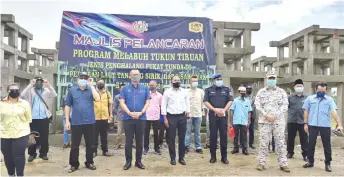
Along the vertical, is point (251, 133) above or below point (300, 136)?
below

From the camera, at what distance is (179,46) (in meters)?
9.09

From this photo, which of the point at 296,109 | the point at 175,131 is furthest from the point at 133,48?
the point at 296,109

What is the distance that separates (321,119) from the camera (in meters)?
6.03

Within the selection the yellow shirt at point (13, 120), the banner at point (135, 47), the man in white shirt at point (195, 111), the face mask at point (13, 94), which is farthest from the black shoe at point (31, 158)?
the man in white shirt at point (195, 111)

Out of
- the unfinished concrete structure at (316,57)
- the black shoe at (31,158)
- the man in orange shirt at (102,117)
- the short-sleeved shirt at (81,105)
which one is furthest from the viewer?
the unfinished concrete structure at (316,57)

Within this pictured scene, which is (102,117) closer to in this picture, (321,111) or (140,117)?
(140,117)

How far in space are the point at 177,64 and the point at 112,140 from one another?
8.95ft

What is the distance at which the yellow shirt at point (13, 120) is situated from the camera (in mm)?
4656

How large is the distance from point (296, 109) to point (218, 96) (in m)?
1.86

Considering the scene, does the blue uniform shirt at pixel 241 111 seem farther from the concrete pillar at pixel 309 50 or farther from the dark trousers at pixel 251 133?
the concrete pillar at pixel 309 50

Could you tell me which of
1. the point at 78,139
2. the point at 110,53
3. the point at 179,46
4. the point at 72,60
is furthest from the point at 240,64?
the point at 78,139

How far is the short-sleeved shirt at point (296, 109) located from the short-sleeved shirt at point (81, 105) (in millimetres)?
4215

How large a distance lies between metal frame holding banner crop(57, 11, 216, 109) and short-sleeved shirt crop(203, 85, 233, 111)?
2501 mm

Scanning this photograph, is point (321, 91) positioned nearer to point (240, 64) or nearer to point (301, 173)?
point (301, 173)
